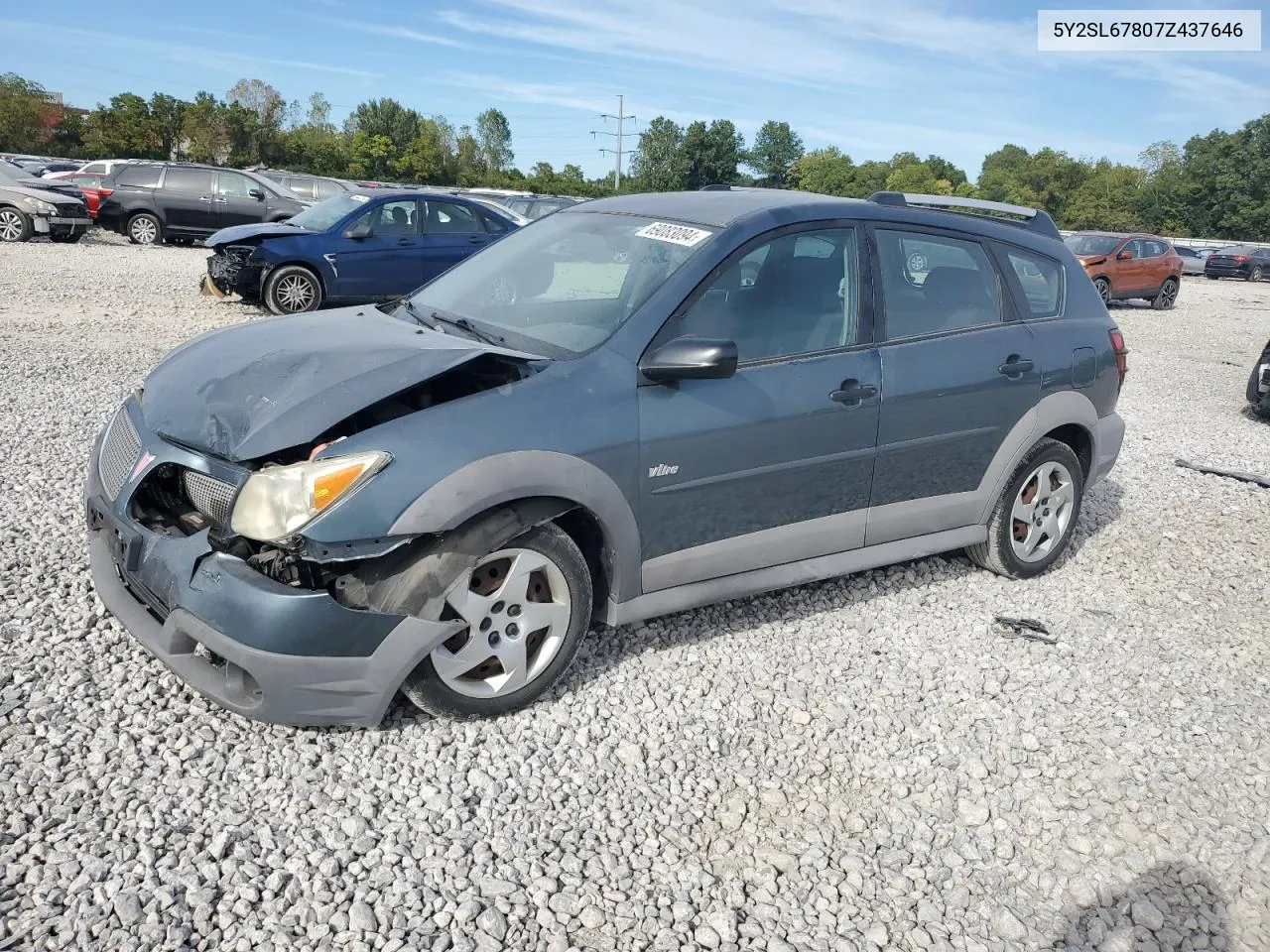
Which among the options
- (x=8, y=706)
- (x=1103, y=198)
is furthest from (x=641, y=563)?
(x=1103, y=198)

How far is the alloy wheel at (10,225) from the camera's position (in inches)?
731

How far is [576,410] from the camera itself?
11.5 ft

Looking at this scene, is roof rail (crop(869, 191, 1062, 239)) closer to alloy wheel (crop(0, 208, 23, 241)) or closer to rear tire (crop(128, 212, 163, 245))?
rear tire (crop(128, 212, 163, 245))

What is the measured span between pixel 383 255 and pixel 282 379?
895 cm

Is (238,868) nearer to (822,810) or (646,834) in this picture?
(646,834)

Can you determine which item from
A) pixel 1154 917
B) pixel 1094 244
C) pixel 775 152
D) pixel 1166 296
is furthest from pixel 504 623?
pixel 775 152

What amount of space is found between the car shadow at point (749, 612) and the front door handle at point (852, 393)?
38.5 inches

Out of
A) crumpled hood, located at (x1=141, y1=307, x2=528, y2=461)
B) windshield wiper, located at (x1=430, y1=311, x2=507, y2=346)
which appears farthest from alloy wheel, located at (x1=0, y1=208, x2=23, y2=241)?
windshield wiper, located at (x1=430, y1=311, x2=507, y2=346)

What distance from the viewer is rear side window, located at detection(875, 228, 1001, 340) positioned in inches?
174

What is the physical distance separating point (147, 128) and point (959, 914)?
190 feet

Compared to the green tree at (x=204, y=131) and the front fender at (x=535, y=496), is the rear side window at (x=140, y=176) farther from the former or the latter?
the green tree at (x=204, y=131)

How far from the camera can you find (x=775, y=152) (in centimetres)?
12038

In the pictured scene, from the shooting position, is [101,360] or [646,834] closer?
[646,834]

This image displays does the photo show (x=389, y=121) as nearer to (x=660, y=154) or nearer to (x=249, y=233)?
(x=660, y=154)
